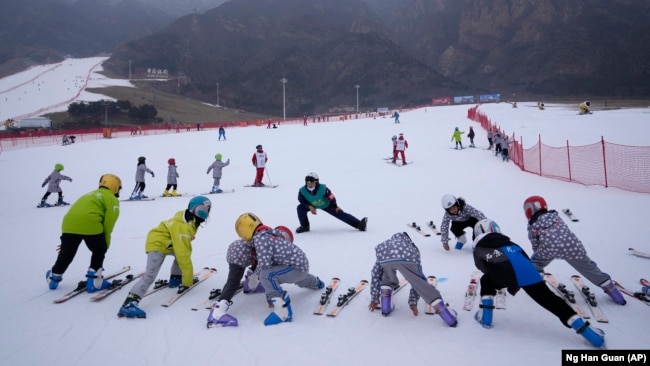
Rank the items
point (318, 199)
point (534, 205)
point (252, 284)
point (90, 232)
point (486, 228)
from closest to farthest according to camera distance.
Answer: point (486, 228), point (534, 205), point (252, 284), point (90, 232), point (318, 199)

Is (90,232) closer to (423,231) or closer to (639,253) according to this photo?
(423,231)

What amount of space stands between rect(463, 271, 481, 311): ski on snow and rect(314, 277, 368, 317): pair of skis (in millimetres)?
1388

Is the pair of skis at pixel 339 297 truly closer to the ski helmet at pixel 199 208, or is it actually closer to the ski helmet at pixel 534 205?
the ski helmet at pixel 199 208

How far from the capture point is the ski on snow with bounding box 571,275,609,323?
476cm

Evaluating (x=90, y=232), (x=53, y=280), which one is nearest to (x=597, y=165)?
(x=90, y=232)

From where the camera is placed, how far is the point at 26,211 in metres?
13.8

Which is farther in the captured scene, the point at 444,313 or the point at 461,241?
the point at 461,241

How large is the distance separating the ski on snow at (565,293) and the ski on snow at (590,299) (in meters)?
0.10

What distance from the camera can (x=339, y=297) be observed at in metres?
5.53

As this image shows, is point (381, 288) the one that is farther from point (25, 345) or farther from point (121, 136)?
point (121, 136)

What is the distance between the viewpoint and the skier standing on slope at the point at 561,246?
5.04 metres

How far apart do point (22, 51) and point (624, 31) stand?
168m

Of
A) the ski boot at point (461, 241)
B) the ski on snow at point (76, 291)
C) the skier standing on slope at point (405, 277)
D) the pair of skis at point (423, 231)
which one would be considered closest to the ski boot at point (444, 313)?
the skier standing on slope at point (405, 277)

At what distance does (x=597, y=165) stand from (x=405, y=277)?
42.1 ft
